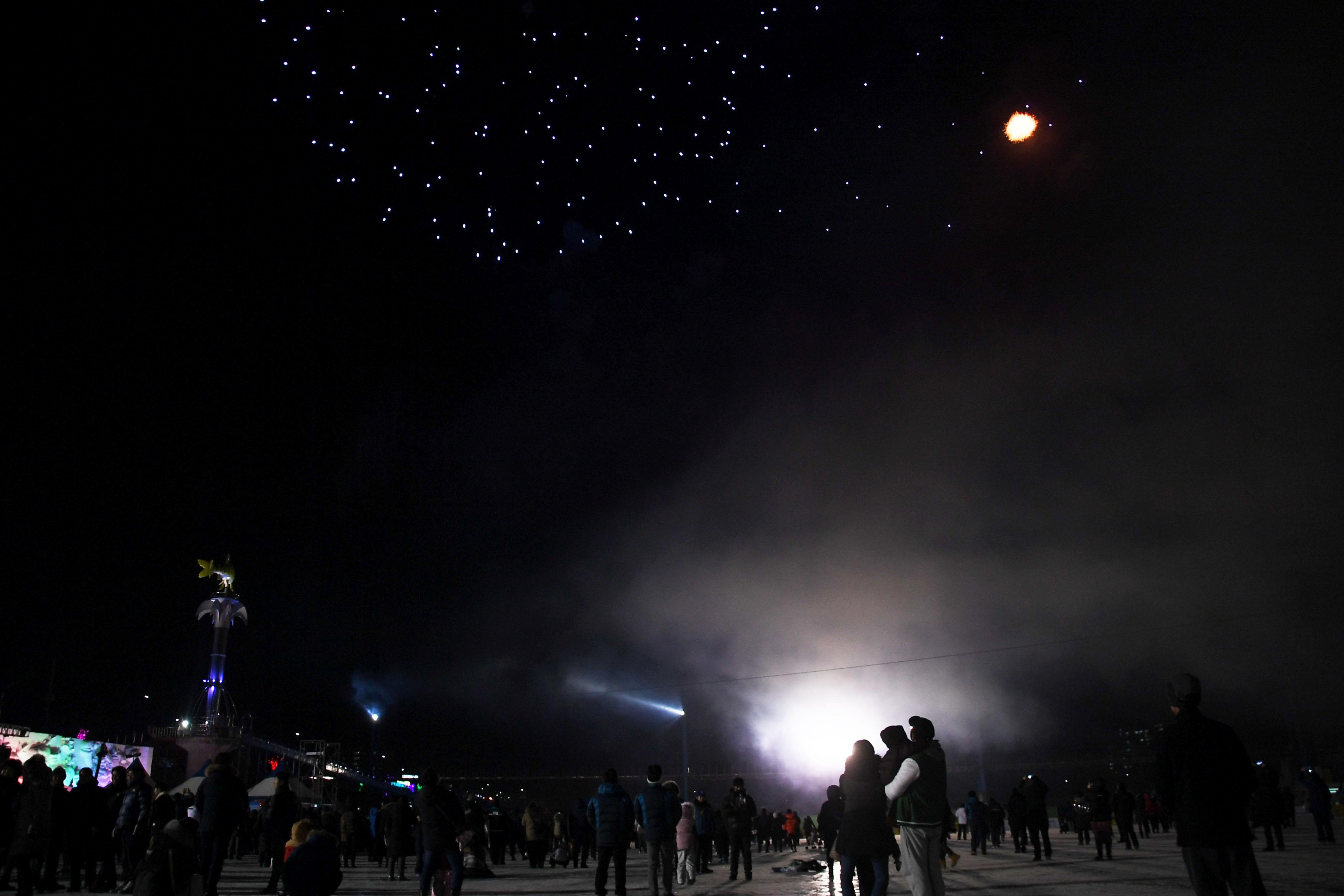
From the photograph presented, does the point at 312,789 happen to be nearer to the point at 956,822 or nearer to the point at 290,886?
the point at 956,822

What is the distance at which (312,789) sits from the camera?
39281 mm

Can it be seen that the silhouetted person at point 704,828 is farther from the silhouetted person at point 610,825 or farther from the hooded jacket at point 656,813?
the silhouetted person at point 610,825

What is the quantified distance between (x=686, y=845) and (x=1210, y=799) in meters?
9.04

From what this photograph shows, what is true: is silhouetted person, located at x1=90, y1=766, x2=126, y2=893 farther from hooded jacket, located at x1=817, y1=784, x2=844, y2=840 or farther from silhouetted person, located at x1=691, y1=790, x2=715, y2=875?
hooded jacket, located at x1=817, y1=784, x2=844, y2=840

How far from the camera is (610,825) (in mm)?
9617

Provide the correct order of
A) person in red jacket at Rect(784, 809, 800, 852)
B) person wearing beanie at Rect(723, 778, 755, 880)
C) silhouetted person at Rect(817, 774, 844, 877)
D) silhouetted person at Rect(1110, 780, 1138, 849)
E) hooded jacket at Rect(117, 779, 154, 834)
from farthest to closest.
→ person in red jacket at Rect(784, 809, 800, 852), silhouetted person at Rect(1110, 780, 1138, 849), person wearing beanie at Rect(723, 778, 755, 880), hooded jacket at Rect(117, 779, 154, 834), silhouetted person at Rect(817, 774, 844, 877)

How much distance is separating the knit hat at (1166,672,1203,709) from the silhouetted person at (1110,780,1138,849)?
14.7 m

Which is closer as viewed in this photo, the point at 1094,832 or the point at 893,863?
the point at 1094,832

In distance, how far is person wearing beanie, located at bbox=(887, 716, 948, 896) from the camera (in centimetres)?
570

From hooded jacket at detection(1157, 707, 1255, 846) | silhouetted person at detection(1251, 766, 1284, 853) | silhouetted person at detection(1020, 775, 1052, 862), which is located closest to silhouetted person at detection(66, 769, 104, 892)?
hooded jacket at detection(1157, 707, 1255, 846)

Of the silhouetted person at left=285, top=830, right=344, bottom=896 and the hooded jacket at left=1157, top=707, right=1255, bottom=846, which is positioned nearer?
the hooded jacket at left=1157, top=707, right=1255, bottom=846

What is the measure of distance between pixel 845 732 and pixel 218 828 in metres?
42.1

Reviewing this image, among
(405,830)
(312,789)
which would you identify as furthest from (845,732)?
(405,830)

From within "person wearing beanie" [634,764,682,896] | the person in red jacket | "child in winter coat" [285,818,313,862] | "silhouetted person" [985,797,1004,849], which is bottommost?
the person in red jacket
